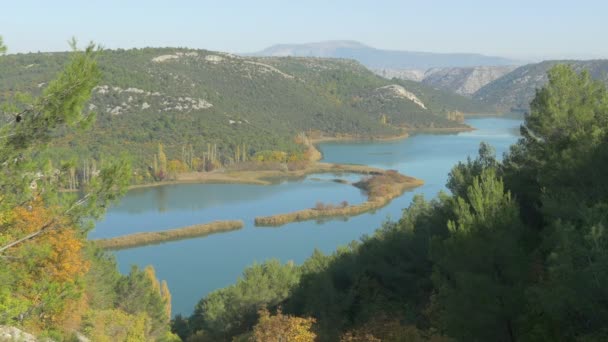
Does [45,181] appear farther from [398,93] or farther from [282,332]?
[398,93]

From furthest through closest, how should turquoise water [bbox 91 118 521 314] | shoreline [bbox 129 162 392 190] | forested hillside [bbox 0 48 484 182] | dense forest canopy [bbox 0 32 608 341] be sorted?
1. forested hillside [bbox 0 48 484 182]
2. shoreline [bbox 129 162 392 190]
3. turquoise water [bbox 91 118 521 314]
4. dense forest canopy [bbox 0 32 608 341]

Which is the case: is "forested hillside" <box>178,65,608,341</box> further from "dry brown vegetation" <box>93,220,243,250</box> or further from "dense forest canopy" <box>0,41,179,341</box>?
"dry brown vegetation" <box>93,220,243,250</box>

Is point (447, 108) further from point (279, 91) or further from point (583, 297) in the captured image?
point (583, 297)

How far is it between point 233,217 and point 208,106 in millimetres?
59048

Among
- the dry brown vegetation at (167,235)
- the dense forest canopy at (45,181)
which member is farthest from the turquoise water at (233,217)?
the dense forest canopy at (45,181)

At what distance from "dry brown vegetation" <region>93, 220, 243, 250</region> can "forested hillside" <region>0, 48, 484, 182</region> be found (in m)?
24.8

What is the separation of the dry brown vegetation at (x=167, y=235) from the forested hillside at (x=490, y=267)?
72.4 feet

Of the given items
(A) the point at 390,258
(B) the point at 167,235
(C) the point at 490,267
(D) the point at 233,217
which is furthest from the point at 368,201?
(C) the point at 490,267

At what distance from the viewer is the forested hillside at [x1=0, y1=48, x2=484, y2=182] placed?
90.1m

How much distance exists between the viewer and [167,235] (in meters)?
46.6

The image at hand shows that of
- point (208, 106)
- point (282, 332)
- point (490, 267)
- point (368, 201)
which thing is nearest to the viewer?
point (282, 332)

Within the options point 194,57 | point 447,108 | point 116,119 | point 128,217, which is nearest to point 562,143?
point 128,217

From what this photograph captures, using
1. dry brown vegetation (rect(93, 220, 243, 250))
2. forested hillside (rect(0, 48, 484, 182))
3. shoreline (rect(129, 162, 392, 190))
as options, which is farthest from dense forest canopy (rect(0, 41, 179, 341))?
shoreline (rect(129, 162, 392, 190))

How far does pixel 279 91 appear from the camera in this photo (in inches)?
5527
